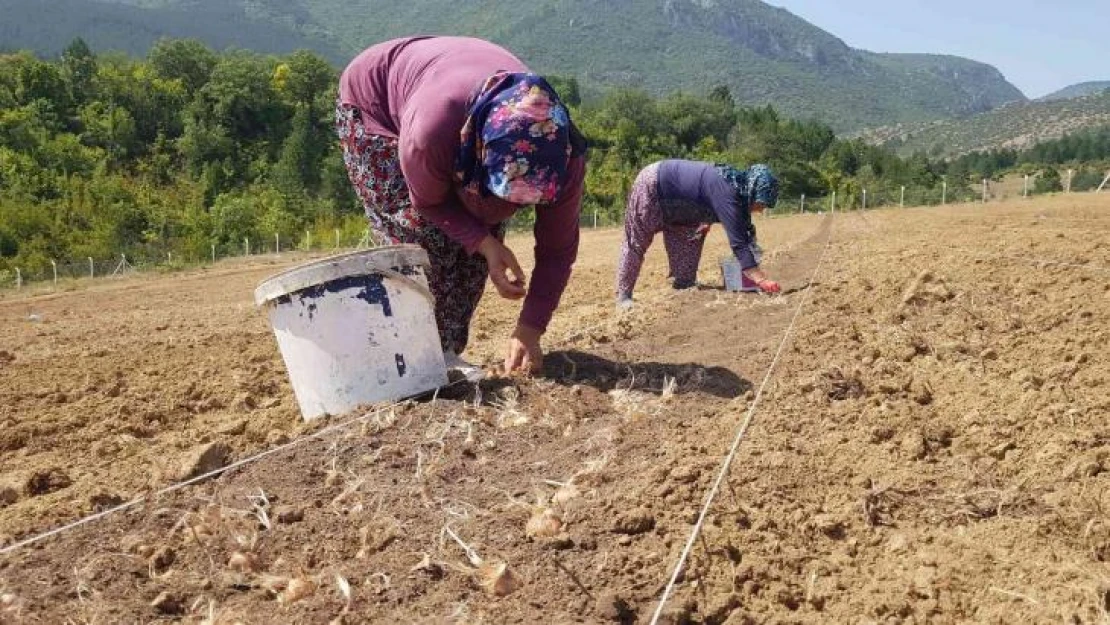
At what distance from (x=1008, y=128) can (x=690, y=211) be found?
126 meters

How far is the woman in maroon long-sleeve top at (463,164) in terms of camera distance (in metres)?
2.55

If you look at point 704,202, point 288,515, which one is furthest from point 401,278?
point 704,202

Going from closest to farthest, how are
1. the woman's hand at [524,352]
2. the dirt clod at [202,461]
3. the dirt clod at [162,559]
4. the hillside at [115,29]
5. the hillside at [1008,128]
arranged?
the dirt clod at [162,559] < the dirt clod at [202,461] < the woman's hand at [524,352] < the hillside at [1008,128] < the hillside at [115,29]

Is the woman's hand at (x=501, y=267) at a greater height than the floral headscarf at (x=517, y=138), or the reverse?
the floral headscarf at (x=517, y=138)

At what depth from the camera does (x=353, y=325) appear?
9.19 feet

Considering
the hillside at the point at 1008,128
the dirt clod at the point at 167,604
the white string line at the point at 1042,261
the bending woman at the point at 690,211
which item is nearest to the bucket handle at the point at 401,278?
the dirt clod at the point at 167,604

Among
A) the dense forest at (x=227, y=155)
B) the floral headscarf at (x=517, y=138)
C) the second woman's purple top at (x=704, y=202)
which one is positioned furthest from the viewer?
the dense forest at (x=227, y=155)

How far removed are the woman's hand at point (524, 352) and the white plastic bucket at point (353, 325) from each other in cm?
40

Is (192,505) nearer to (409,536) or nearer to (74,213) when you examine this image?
(409,536)

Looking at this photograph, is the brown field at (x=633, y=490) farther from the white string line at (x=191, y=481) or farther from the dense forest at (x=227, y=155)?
the dense forest at (x=227, y=155)


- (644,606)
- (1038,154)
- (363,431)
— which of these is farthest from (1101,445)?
(1038,154)

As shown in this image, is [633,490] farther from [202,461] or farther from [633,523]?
[202,461]

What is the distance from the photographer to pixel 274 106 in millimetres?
63312

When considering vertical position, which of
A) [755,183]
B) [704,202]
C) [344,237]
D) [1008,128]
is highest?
[1008,128]
